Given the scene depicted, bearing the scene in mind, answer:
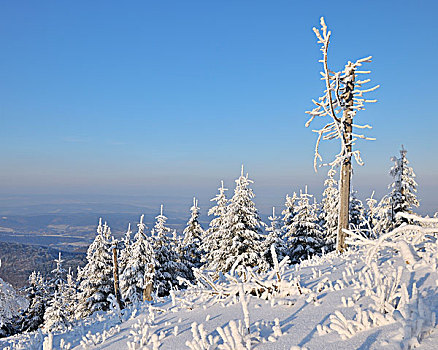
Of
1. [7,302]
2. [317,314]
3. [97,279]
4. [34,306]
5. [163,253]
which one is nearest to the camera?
[317,314]

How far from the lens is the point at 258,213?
79.3 feet

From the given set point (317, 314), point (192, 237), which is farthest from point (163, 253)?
point (317, 314)

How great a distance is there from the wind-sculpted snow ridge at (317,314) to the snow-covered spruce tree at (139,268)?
70.9ft

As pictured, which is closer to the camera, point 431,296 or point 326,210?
point 431,296

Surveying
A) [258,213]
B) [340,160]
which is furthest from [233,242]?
[340,160]

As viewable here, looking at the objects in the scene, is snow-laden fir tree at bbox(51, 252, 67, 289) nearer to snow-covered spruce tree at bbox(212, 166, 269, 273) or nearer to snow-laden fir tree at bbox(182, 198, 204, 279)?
snow-laden fir tree at bbox(182, 198, 204, 279)

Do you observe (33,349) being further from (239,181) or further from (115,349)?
(239,181)

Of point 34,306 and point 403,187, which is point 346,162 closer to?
point 403,187

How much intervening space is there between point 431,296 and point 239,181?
67.5ft

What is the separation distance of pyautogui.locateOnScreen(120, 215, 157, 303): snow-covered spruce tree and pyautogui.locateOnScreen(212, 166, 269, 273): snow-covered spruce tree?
20.9ft

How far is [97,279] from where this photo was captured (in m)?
28.2

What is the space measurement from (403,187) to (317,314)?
81.1 feet

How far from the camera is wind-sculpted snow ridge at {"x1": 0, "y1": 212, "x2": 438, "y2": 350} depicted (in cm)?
247

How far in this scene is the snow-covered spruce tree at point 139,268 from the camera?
25.8m
